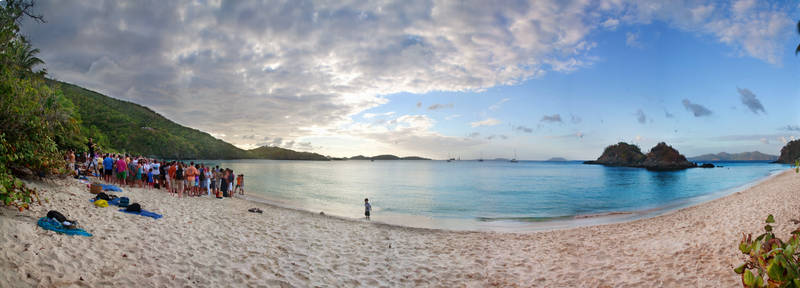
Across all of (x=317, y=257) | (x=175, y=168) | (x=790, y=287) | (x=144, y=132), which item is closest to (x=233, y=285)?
(x=317, y=257)

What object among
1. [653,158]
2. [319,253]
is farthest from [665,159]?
[319,253]

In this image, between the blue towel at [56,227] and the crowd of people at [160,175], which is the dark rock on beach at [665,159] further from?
the blue towel at [56,227]

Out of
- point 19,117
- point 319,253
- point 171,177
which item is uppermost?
point 19,117

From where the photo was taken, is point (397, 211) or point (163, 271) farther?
point (397, 211)

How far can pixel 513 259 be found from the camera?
372 inches

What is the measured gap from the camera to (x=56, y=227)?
642 cm

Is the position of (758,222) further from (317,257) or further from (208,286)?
(208,286)

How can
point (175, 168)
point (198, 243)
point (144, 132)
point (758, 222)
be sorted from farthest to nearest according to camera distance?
point (144, 132), point (175, 168), point (758, 222), point (198, 243)

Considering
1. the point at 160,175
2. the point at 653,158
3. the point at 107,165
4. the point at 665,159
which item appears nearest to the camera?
the point at 107,165

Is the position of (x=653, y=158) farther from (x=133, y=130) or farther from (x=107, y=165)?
(x=133, y=130)

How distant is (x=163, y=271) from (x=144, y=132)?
388ft

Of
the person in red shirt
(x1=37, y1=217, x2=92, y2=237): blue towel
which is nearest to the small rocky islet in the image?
the person in red shirt

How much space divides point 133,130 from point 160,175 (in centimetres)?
9831

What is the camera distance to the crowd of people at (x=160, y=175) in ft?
54.1
